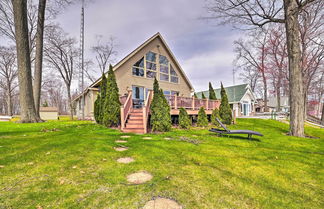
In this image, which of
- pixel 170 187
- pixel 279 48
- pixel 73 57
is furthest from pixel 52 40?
pixel 279 48

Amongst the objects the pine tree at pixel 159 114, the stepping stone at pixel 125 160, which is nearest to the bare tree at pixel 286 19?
the pine tree at pixel 159 114

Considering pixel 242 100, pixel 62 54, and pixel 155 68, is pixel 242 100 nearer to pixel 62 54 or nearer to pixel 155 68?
pixel 155 68

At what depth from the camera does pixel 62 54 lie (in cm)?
2419

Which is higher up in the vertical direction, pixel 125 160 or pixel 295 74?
pixel 295 74

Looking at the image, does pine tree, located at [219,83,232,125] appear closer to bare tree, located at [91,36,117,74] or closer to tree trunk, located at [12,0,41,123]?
tree trunk, located at [12,0,41,123]

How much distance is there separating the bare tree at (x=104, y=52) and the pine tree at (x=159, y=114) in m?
27.1

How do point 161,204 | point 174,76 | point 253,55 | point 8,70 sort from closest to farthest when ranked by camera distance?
point 161,204, point 174,76, point 253,55, point 8,70

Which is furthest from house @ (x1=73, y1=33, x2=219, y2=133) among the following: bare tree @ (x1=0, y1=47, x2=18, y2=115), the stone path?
bare tree @ (x1=0, y1=47, x2=18, y2=115)

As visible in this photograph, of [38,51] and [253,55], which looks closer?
[38,51]

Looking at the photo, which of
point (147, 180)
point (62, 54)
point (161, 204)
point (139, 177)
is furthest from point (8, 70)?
point (161, 204)

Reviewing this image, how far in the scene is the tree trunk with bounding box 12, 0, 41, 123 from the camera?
8.71m

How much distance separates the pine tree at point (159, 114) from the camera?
767 centimetres

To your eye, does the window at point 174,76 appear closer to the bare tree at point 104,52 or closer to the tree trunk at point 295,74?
the tree trunk at point 295,74

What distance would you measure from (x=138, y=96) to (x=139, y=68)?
255cm
